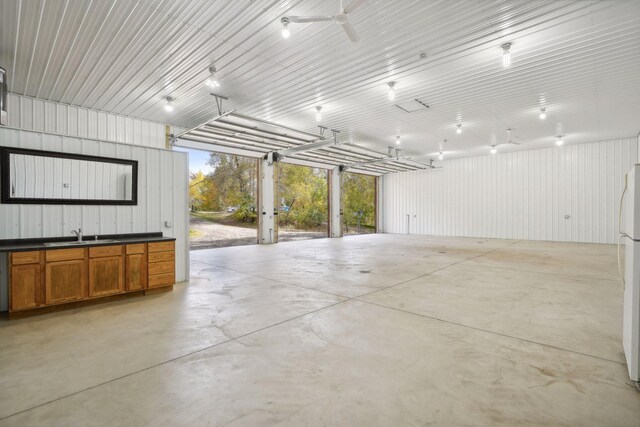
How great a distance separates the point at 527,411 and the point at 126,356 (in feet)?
10.9

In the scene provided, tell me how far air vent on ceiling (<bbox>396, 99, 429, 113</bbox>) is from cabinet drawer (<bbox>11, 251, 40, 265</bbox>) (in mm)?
7737

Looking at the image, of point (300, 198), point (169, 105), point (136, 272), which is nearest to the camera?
point (136, 272)

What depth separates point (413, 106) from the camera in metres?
7.83

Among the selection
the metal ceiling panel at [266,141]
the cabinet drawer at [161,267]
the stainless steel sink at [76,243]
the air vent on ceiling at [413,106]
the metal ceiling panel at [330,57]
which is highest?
the air vent on ceiling at [413,106]

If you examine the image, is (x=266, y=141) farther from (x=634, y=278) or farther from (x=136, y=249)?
(x=634, y=278)

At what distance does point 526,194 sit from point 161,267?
47.6 ft

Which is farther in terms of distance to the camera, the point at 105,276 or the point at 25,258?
the point at 105,276

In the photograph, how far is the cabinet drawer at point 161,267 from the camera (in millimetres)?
4879

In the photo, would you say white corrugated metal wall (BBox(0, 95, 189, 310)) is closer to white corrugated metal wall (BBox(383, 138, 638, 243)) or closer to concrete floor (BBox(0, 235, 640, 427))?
concrete floor (BBox(0, 235, 640, 427))

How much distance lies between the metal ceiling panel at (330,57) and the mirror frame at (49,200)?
1.91 meters

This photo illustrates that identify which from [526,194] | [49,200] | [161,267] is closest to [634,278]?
[161,267]

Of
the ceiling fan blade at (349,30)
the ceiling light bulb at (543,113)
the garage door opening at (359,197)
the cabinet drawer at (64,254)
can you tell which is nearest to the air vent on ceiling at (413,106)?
the ceiling light bulb at (543,113)

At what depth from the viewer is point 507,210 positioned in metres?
13.6

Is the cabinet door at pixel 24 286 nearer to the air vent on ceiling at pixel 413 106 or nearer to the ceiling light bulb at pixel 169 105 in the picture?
the ceiling light bulb at pixel 169 105
